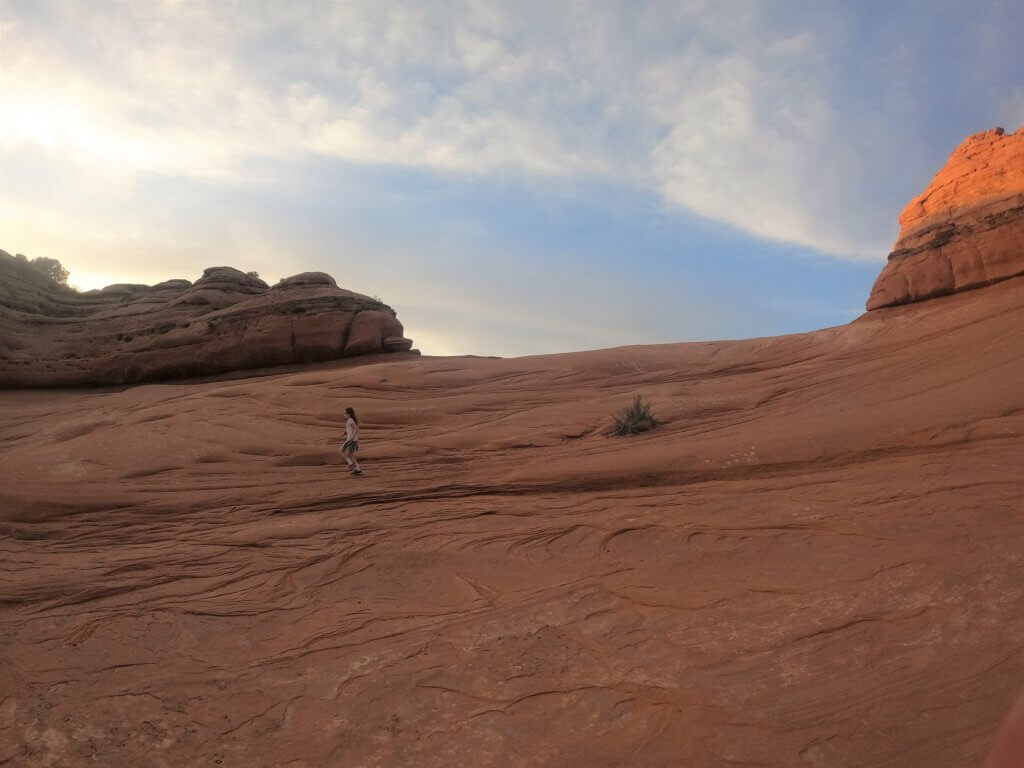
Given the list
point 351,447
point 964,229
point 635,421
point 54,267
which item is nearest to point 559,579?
point 635,421

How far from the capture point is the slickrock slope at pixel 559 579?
222 inches

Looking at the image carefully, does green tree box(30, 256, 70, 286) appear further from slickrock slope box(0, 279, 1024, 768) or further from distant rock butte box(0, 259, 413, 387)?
slickrock slope box(0, 279, 1024, 768)

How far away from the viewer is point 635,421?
14.2 metres

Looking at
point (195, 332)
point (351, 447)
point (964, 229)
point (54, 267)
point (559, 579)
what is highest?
point (54, 267)

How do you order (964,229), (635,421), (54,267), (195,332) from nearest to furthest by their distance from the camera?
(635,421)
(964,229)
(195,332)
(54,267)

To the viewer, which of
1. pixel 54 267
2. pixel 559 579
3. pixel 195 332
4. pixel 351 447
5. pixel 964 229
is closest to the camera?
pixel 559 579

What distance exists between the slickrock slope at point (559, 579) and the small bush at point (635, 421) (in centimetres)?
51

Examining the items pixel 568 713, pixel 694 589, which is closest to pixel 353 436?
pixel 694 589

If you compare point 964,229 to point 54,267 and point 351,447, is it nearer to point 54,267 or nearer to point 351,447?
point 351,447

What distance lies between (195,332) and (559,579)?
26589 millimetres

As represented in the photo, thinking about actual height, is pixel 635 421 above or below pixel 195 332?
below

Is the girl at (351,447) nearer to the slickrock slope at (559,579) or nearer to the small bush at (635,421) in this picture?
the slickrock slope at (559,579)

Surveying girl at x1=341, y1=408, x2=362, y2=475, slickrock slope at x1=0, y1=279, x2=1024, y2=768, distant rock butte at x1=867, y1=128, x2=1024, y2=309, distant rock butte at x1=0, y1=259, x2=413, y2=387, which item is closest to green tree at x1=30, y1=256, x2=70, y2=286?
distant rock butte at x1=0, y1=259, x2=413, y2=387

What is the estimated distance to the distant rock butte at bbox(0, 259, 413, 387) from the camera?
95.1 feet
